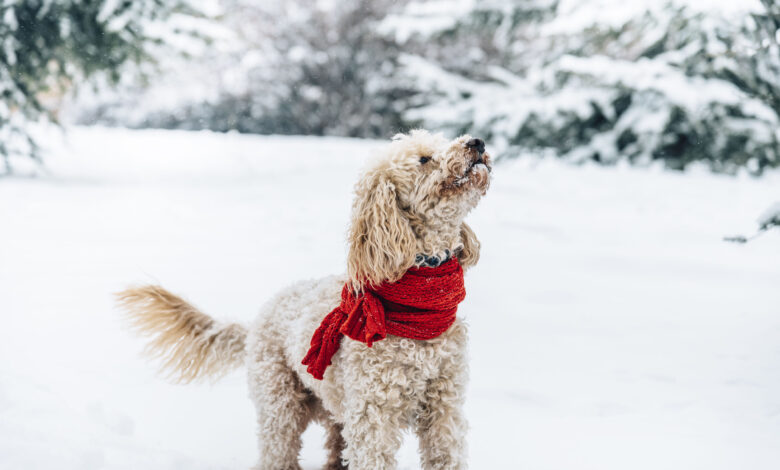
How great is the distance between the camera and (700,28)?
8.55m

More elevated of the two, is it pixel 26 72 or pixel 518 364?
pixel 26 72

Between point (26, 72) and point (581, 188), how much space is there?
6717mm

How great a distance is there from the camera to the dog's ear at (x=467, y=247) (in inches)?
103

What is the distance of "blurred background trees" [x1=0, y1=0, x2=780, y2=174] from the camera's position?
7805 millimetres

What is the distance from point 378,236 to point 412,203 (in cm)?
19

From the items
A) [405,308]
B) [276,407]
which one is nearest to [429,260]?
[405,308]

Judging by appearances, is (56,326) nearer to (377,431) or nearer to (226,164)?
(377,431)

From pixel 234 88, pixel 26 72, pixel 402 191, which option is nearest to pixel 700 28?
pixel 402 191

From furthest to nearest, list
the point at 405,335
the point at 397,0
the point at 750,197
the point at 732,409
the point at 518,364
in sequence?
1. the point at 397,0
2. the point at 750,197
3. the point at 518,364
4. the point at 732,409
5. the point at 405,335

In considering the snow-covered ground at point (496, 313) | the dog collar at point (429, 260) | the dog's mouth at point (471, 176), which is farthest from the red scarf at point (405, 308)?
the snow-covered ground at point (496, 313)

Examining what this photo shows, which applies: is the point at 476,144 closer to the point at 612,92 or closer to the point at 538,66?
the point at 612,92

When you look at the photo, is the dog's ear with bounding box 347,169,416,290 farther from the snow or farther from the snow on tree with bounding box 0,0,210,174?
the snow on tree with bounding box 0,0,210,174

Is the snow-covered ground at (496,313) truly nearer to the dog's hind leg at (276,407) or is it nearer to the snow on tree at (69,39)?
the dog's hind leg at (276,407)

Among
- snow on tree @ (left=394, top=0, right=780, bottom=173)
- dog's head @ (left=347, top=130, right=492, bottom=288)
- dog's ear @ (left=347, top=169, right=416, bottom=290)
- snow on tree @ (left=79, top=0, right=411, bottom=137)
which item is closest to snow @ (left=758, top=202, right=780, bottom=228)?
dog's head @ (left=347, top=130, right=492, bottom=288)
